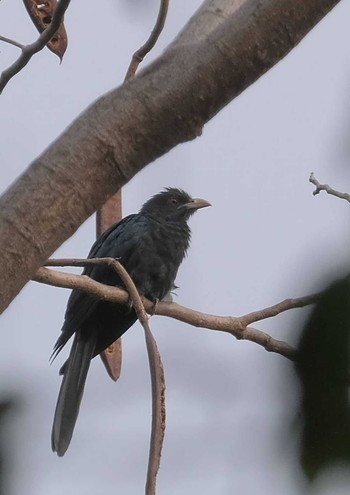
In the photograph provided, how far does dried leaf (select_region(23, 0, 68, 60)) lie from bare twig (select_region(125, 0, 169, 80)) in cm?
40

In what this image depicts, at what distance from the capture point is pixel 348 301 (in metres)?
0.56

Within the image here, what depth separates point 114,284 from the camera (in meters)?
5.16

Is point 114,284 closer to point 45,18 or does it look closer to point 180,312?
point 180,312

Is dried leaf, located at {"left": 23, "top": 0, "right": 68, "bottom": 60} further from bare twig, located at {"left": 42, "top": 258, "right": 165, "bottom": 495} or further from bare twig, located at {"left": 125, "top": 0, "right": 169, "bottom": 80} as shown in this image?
bare twig, located at {"left": 42, "top": 258, "right": 165, "bottom": 495}

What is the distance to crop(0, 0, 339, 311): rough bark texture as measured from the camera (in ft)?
3.95

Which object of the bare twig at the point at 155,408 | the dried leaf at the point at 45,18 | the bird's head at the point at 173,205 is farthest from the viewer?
the bird's head at the point at 173,205

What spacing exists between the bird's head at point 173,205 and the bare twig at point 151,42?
349 cm

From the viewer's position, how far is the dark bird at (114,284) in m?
5.07

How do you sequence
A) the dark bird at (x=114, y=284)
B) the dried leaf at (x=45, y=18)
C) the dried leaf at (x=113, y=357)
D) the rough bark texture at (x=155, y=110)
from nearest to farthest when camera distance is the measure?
1. the rough bark texture at (x=155, y=110)
2. the dried leaf at (x=45, y=18)
3. the dried leaf at (x=113, y=357)
4. the dark bird at (x=114, y=284)

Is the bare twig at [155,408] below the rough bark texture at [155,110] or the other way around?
below

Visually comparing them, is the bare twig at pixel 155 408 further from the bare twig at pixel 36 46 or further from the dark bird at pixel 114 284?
the dark bird at pixel 114 284

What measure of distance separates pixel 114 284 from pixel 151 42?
2.80m

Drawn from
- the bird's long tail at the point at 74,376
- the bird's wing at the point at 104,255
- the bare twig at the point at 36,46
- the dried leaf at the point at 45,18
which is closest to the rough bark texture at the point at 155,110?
the bare twig at the point at 36,46

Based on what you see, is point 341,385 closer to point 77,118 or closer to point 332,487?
point 332,487
